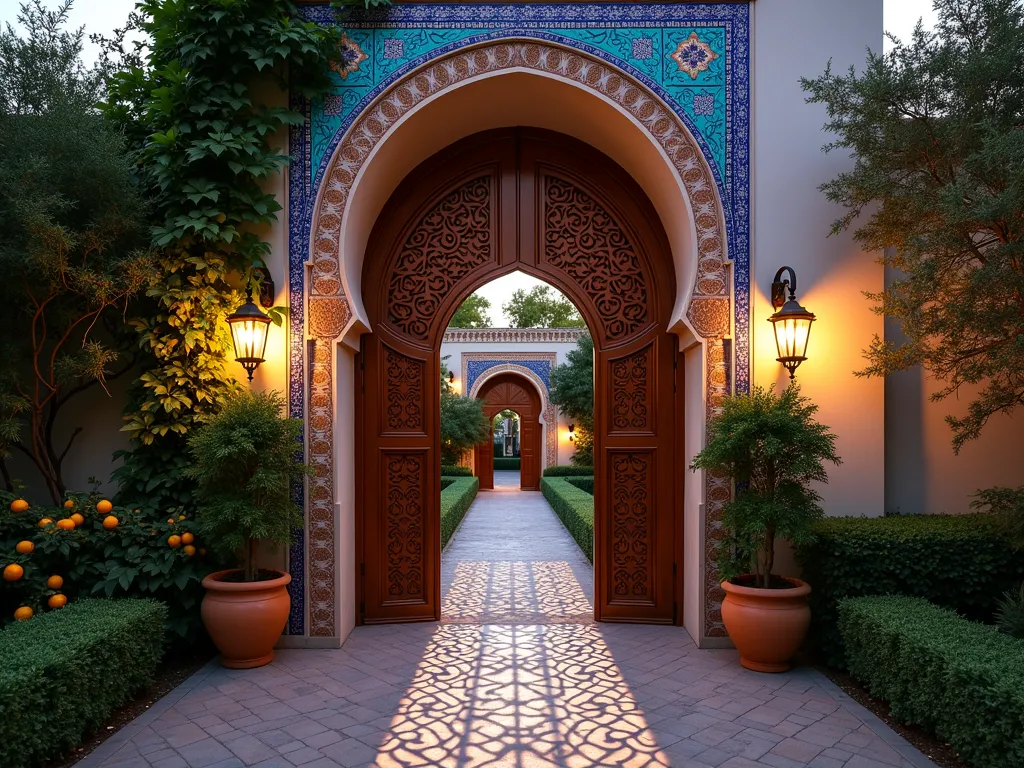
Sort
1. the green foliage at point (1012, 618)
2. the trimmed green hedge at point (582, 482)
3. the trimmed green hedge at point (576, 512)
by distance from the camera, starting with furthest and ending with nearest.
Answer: the trimmed green hedge at point (582, 482)
the trimmed green hedge at point (576, 512)
the green foliage at point (1012, 618)

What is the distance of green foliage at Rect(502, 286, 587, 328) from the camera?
34.2m

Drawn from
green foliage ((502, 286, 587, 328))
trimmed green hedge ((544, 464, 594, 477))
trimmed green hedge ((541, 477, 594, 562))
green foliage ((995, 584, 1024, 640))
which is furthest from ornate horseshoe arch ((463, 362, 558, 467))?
green foliage ((995, 584, 1024, 640))

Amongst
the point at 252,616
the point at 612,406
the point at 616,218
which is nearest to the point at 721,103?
the point at 616,218

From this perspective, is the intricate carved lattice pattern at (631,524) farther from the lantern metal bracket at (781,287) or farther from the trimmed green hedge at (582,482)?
the trimmed green hedge at (582,482)

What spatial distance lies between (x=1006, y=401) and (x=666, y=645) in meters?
2.65

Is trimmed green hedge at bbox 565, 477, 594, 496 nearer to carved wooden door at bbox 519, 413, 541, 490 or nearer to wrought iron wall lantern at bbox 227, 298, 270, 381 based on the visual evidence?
carved wooden door at bbox 519, 413, 541, 490

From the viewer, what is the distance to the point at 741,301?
4.76 m

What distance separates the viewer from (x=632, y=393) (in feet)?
17.7

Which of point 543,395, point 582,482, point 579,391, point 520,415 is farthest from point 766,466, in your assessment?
point 520,415

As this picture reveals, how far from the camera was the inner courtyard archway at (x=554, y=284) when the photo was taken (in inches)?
208

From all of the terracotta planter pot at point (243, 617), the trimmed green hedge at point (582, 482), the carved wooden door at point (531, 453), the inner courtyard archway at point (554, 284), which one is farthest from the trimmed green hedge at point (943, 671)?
the carved wooden door at point (531, 453)

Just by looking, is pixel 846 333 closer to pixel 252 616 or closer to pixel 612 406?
pixel 612 406

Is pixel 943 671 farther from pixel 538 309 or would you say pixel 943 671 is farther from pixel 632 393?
pixel 538 309

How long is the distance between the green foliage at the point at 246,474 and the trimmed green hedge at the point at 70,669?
57cm
